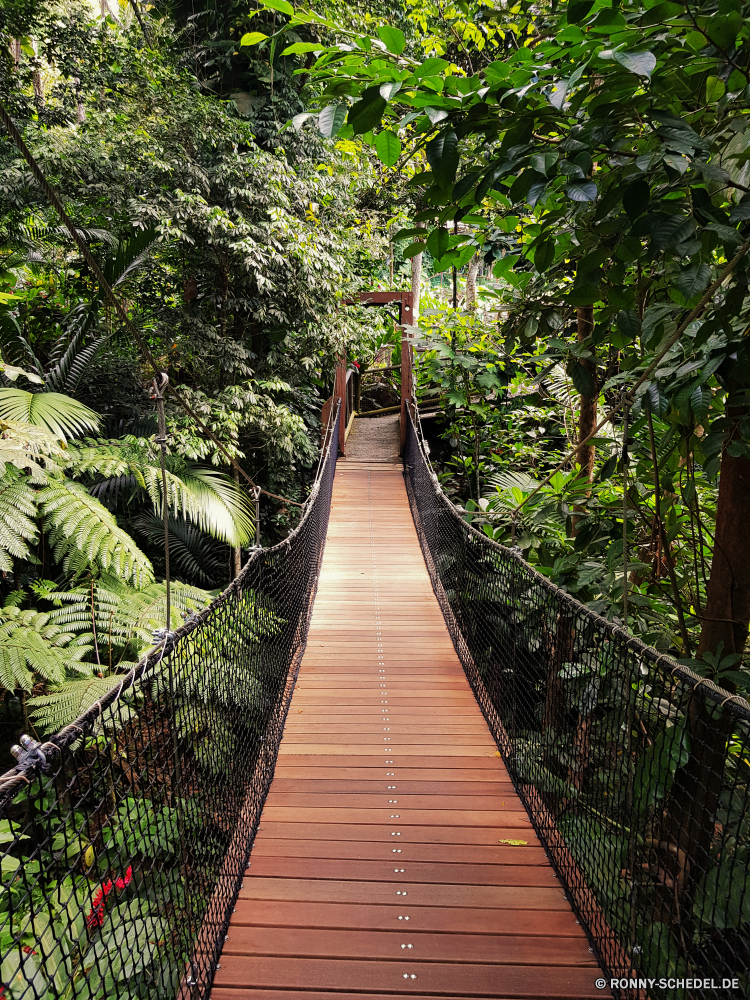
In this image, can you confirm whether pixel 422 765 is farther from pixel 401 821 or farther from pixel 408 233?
pixel 408 233

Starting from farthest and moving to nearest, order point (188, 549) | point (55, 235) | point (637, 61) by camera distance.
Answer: point (188, 549) < point (55, 235) < point (637, 61)

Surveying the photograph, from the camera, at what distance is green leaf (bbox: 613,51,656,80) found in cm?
77

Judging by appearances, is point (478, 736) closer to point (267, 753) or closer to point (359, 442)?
point (267, 753)

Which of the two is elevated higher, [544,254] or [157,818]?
[544,254]

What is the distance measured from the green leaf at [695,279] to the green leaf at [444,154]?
424mm

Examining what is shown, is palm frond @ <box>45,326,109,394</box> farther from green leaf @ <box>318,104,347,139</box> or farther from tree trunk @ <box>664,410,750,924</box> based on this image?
tree trunk @ <box>664,410,750,924</box>

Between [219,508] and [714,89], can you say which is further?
[219,508]

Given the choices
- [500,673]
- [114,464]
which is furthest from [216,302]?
[500,673]

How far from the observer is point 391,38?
876 mm

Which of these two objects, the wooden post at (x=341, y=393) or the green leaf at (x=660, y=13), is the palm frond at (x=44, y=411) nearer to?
the green leaf at (x=660, y=13)

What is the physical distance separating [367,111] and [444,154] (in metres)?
0.14

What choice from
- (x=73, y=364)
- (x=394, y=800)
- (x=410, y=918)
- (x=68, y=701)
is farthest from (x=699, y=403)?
(x=73, y=364)

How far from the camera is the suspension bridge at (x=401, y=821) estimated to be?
1134 millimetres

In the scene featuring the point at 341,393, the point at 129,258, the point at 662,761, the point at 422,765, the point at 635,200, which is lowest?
the point at 422,765
